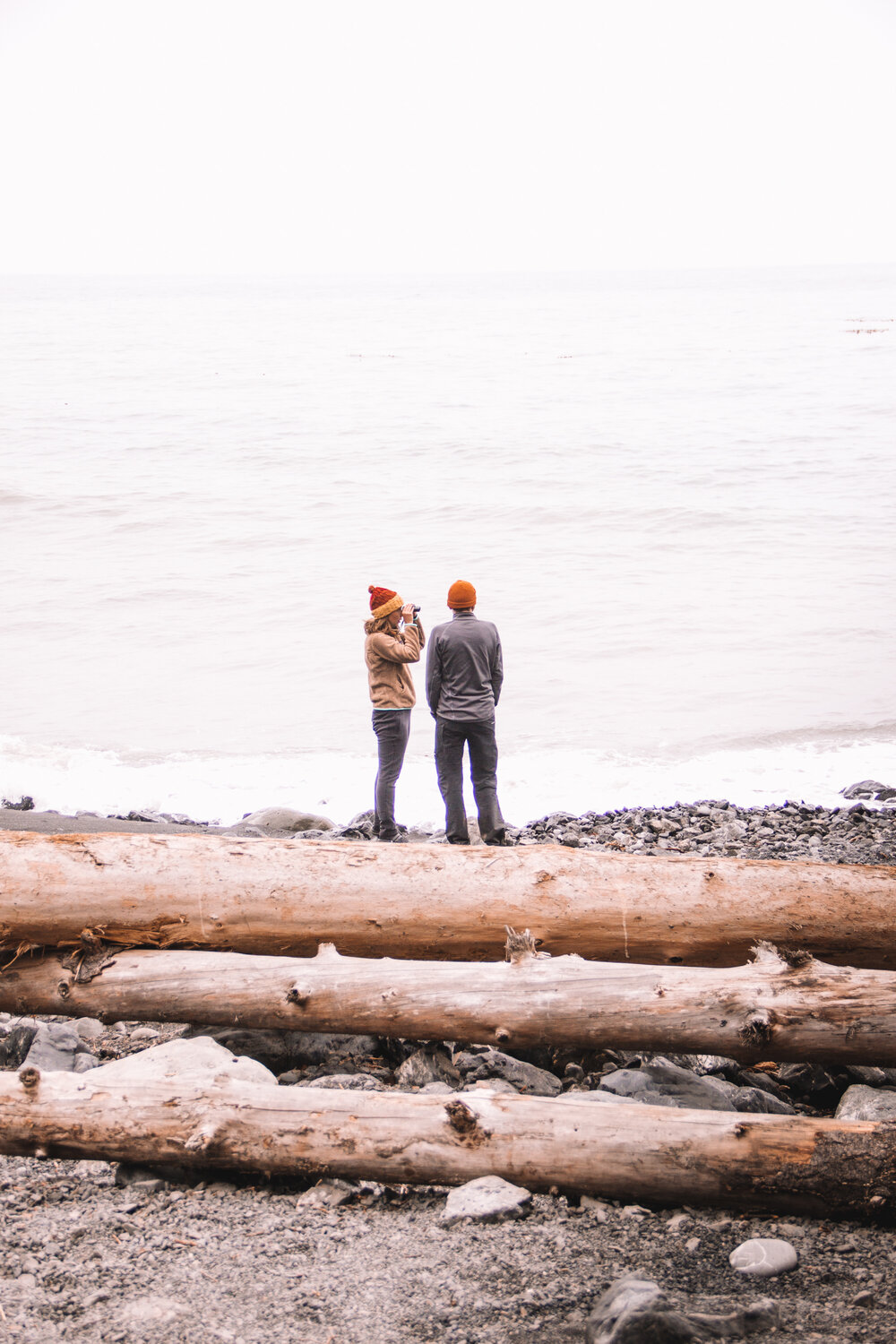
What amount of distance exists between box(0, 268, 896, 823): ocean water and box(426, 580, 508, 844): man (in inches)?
79.4

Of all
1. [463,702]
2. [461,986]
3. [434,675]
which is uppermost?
[434,675]

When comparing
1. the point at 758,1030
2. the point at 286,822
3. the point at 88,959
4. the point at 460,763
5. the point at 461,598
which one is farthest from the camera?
the point at 286,822

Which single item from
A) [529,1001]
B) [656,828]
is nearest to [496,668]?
[656,828]

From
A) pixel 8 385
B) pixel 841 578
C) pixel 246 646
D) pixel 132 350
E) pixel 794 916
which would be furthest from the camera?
pixel 132 350

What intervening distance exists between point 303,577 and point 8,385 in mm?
35943

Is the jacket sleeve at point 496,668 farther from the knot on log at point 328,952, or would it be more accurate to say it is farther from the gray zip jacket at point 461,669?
the knot on log at point 328,952

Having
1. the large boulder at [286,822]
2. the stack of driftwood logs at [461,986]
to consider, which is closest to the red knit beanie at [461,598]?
the large boulder at [286,822]

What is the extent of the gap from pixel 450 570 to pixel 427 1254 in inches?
776

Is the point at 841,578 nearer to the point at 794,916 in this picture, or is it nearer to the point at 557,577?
the point at 557,577

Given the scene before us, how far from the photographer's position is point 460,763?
864 cm

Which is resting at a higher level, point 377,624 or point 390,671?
point 377,624

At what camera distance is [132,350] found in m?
64.8

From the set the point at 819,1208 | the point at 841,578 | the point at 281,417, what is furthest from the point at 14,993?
the point at 281,417

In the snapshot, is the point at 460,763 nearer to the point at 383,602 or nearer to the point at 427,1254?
the point at 383,602
